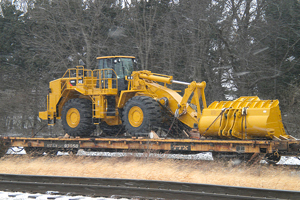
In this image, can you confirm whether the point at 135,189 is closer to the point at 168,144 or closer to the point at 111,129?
the point at 168,144

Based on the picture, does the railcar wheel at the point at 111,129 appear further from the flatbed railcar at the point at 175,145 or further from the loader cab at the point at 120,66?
the loader cab at the point at 120,66

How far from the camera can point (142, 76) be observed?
46.7ft

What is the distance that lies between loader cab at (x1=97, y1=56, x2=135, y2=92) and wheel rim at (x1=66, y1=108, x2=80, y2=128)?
198 cm

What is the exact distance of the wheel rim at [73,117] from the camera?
593 inches

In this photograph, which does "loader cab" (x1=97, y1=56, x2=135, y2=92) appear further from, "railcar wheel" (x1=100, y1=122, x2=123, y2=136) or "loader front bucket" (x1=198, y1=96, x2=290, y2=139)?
"loader front bucket" (x1=198, y1=96, x2=290, y2=139)

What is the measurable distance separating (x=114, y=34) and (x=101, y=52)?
65.4 inches

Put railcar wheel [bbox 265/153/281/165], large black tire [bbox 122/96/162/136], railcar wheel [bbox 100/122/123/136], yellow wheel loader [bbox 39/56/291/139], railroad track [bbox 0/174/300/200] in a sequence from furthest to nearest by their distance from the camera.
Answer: railcar wheel [bbox 100/122/123/136]
large black tire [bbox 122/96/162/136]
railcar wheel [bbox 265/153/281/165]
yellow wheel loader [bbox 39/56/291/139]
railroad track [bbox 0/174/300/200]

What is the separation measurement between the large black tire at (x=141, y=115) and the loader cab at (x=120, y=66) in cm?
148

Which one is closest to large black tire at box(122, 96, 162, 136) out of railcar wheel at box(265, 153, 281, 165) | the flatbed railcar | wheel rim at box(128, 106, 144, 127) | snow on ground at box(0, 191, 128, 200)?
wheel rim at box(128, 106, 144, 127)

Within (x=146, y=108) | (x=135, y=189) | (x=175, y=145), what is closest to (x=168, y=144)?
(x=175, y=145)

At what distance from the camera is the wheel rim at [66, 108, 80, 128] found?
49.4ft

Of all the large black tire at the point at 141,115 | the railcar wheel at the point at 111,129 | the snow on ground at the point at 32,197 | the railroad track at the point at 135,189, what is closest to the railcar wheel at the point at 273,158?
the large black tire at the point at 141,115

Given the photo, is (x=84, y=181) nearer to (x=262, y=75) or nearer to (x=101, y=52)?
(x=262, y=75)

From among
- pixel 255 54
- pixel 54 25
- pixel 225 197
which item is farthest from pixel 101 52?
pixel 225 197
